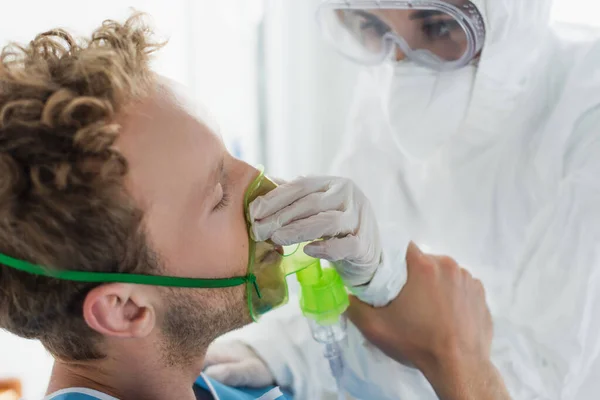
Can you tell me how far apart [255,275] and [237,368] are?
13.1 inches

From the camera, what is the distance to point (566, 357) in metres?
1.40

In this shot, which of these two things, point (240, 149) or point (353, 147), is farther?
point (240, 149)

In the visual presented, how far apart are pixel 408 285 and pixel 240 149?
1213mm

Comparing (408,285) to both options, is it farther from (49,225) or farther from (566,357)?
(49,225)

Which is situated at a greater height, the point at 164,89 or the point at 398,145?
the point at 164,89

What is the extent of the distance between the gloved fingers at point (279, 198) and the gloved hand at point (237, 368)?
0.44m

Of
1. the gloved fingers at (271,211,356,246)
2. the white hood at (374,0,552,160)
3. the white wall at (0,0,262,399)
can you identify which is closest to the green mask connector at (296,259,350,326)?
the gloved fingers at (271,211,356,246)

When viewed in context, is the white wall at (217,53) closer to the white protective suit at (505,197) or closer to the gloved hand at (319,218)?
the white protective suit at (505,197)

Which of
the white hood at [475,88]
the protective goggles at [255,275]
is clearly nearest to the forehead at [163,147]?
the protective goggles at [255,275]

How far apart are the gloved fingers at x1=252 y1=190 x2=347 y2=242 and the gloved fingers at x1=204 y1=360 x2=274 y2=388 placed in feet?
1.30

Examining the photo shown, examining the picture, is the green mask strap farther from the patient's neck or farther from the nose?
the nose

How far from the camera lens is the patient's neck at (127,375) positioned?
1146 millimetres

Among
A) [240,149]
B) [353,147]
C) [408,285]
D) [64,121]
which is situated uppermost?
[64,121]

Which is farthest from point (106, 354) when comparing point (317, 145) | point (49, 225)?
point (317, 145)
